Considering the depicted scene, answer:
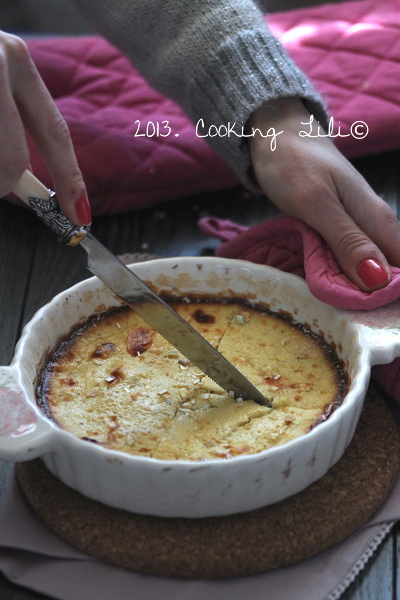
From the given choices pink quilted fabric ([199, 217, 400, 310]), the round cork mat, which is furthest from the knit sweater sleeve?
the round cork mat

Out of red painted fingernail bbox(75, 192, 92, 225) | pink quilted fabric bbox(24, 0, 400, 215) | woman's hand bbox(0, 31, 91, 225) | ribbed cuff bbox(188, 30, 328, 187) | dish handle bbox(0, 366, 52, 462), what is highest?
woman's hand bbox(0, 31, 91, 225)

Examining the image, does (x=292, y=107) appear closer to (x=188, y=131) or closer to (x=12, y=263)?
(x=188, y=131)

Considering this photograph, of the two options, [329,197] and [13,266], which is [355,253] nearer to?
[329,197]

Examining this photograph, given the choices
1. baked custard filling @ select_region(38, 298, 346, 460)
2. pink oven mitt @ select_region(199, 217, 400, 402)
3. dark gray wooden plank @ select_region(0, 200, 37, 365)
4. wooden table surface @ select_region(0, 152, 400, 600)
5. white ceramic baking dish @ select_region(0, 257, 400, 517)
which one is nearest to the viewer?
white ceramic baking dish @ select_region(0, 257, 400, 517)

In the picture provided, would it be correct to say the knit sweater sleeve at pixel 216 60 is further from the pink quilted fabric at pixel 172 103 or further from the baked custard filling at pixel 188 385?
the baked custard filling at pixel 188 385

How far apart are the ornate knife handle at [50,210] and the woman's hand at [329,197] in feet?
1.43

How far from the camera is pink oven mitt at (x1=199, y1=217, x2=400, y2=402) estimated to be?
122 centimetres

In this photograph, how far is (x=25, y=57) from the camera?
1.08m

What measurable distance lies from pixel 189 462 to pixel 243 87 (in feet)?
2.82

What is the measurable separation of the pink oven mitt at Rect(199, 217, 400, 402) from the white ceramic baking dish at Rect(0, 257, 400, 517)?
4 cm

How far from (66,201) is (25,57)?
0.23 metres

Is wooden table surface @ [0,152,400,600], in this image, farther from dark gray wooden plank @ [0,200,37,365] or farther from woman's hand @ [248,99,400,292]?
woman's hand @ [248,99,400,292]

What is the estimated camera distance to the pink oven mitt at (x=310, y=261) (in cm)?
122

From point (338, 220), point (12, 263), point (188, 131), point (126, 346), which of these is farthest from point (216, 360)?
point (188, 131)
